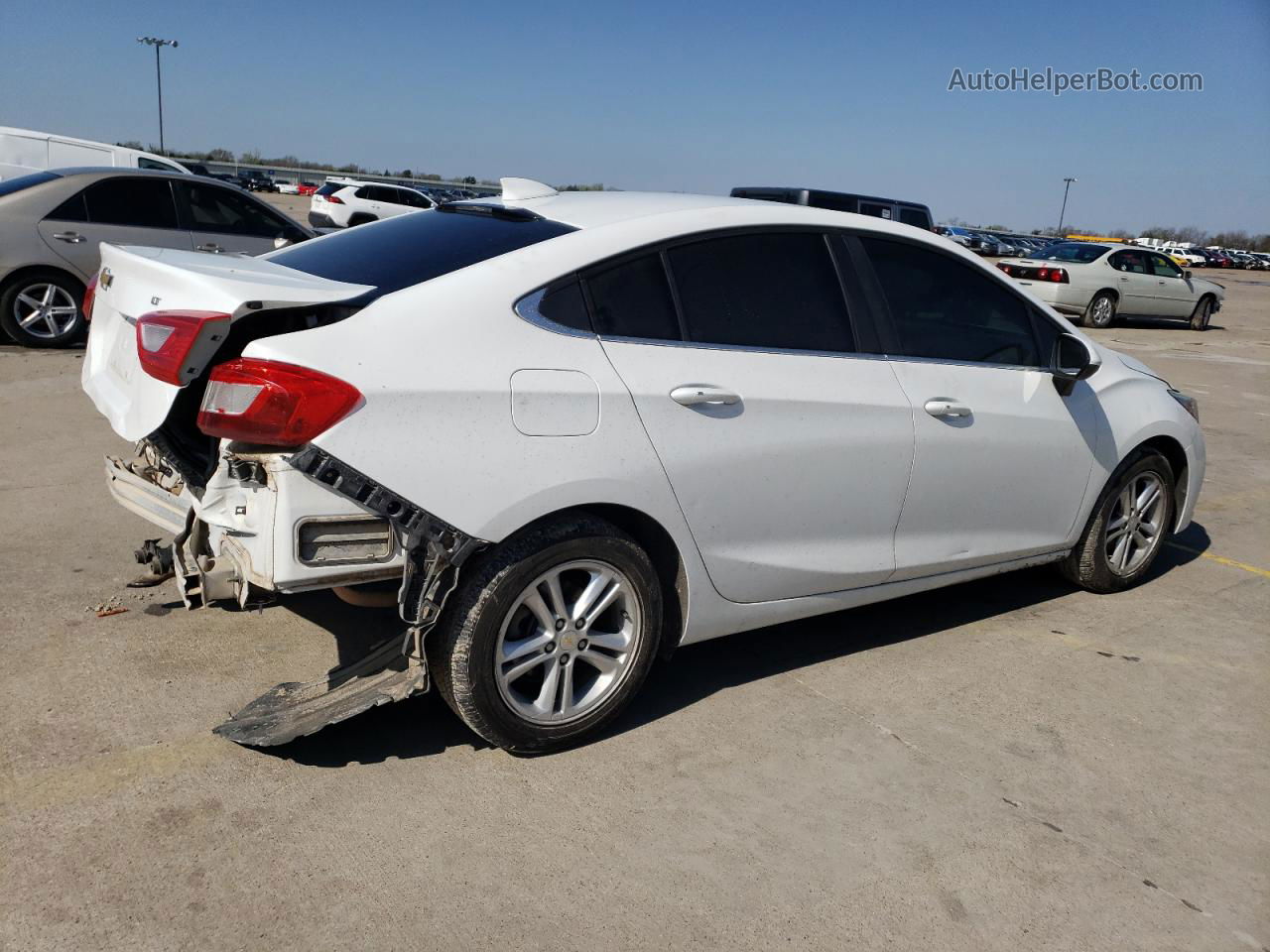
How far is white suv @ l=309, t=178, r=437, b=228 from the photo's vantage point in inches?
1174

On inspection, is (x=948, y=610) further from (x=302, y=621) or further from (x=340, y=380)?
(x=340, y=380)

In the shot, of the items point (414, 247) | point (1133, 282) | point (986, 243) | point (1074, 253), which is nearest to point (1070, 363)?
point (414, 247)

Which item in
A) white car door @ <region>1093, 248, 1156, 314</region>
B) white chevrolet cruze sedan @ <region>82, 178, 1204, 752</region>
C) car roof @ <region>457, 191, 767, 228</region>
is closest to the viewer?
white chevrolet cruze sedan @ <region>82, 178, 1204, 752</region>

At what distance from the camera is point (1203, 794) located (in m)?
3.51

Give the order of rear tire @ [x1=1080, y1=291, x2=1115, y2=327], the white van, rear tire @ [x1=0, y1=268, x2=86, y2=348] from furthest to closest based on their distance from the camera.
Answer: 1. rear tire @ [x1=1080, y1=291, x2=1115, y2=327]
2. the white van
3. rear tire @ [x1=0, y1=268, x2=86, y2=348]

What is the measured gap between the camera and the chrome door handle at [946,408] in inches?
161

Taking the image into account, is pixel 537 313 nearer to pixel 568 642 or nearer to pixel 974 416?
pixel 568 642

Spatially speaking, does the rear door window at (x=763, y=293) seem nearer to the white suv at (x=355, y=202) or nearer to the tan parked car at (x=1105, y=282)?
the tan parked car at (x=1105, y=282)

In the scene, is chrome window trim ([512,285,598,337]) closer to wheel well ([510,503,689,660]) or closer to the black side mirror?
wheel well ([510,503,689,660])

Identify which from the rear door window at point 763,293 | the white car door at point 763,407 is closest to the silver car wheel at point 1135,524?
the white car door at point 763,407

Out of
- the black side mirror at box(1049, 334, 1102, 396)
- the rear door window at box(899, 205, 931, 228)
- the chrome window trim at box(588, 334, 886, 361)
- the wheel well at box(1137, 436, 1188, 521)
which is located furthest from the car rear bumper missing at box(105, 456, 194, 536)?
the rear door window at box(899, 205, 931, 228)

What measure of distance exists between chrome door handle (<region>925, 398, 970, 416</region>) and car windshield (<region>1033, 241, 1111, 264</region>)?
17240 millimetres

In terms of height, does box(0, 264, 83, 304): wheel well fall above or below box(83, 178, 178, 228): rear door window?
below

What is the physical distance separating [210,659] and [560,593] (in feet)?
4.74
